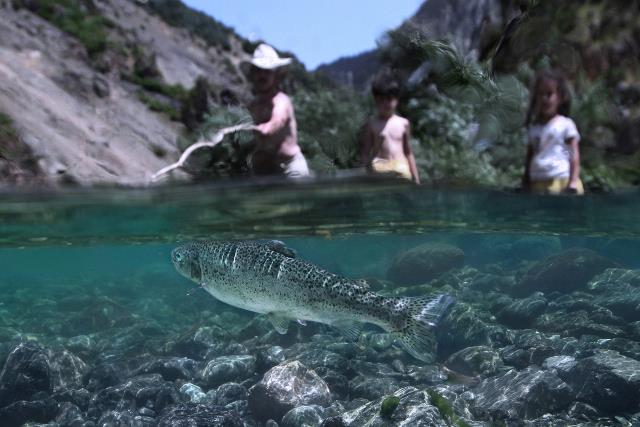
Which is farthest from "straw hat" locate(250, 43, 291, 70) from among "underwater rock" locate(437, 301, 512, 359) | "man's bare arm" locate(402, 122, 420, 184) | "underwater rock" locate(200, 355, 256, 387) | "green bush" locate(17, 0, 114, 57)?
"underwater rock" locate(437, 301, 512, 359)

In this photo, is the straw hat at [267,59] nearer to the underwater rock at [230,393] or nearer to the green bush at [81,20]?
the green bush at [81,20]

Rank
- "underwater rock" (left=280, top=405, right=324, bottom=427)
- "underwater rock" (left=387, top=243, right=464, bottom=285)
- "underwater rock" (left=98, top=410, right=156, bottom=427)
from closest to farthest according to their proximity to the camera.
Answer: "underwater rock" (left=280, top=405, right=324, bottom=427)
"underwater rock" (left=98, top=410, right=156, bottom=427)
"underwater rock" (left=387, top=243, right=464, bottom=285)

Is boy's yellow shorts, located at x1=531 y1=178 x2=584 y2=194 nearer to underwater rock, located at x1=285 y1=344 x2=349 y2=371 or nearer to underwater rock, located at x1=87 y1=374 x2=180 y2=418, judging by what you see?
underwater rock, located at x1=285 y1=344 x2=349 y2=371

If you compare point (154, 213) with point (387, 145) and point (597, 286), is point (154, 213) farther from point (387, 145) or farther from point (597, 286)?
point (597, 286)

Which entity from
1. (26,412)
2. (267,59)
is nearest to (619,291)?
(26,412)

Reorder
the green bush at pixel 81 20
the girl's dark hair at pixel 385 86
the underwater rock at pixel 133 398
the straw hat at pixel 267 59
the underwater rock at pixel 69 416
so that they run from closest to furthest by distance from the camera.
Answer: the straw hat at pixel 267 59 → the girl's dark hair at pixel 385 86 → the green bush at pixel 81 20 → the underwater rock at pixel 69 416 → the underwater rock at pixel 133 398

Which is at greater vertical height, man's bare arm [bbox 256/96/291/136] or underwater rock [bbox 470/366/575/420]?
man's bare arm [bbox 256/96/291/136]

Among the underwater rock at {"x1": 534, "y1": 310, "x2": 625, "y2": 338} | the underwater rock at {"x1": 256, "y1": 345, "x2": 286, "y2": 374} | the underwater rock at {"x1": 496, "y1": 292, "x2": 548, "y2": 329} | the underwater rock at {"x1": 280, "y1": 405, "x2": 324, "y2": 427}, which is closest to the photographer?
the underwater rock at {"x1": 280, "y1": 405, "x2": 324, "y2": 427}

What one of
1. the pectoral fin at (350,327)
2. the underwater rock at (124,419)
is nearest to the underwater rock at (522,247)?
the underwater rock at (124,419)
